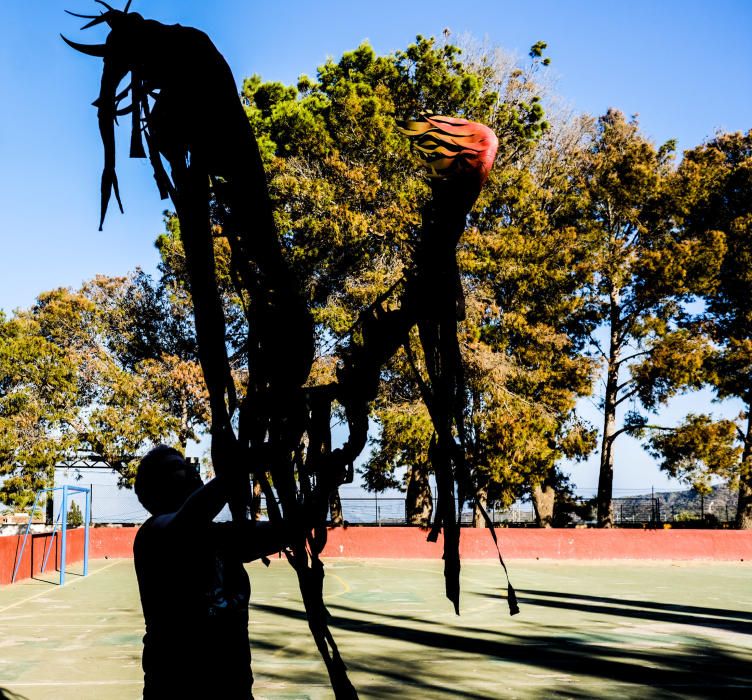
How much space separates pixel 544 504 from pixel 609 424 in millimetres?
3785

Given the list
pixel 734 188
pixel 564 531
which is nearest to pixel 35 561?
pixel 564 531

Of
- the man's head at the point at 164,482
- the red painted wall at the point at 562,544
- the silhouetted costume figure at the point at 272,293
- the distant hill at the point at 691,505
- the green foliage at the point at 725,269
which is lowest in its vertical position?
the red painted wall at the point at 562,544

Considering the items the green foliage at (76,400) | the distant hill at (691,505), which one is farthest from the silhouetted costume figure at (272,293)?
the distant hill at (691,505)

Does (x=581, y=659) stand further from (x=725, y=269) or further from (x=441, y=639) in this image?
(x=725, y=269)

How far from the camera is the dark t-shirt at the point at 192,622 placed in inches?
86.9

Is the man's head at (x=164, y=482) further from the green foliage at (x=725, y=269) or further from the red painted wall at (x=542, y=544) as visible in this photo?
the green foliage at (x=725, y=269)

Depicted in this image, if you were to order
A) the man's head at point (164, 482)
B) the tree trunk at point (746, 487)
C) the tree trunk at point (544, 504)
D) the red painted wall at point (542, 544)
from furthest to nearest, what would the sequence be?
the tree trunk at point (544, 504)
the tree trunk at point (746, 487)
the red painted wall at point (542, 544)
the man's head at point (164, 482)

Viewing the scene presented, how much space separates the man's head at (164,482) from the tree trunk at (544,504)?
27.4 metres

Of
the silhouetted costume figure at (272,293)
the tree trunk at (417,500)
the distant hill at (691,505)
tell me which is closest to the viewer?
the silhouetted costume figure at (272,293)

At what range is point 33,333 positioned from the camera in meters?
27.5

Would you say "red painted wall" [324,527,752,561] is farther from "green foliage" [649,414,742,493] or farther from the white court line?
the white court line

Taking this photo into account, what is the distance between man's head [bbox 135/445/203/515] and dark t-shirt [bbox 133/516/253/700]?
0.15 m

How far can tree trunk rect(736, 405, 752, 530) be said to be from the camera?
25.9 metres

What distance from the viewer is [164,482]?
247 centimetres
